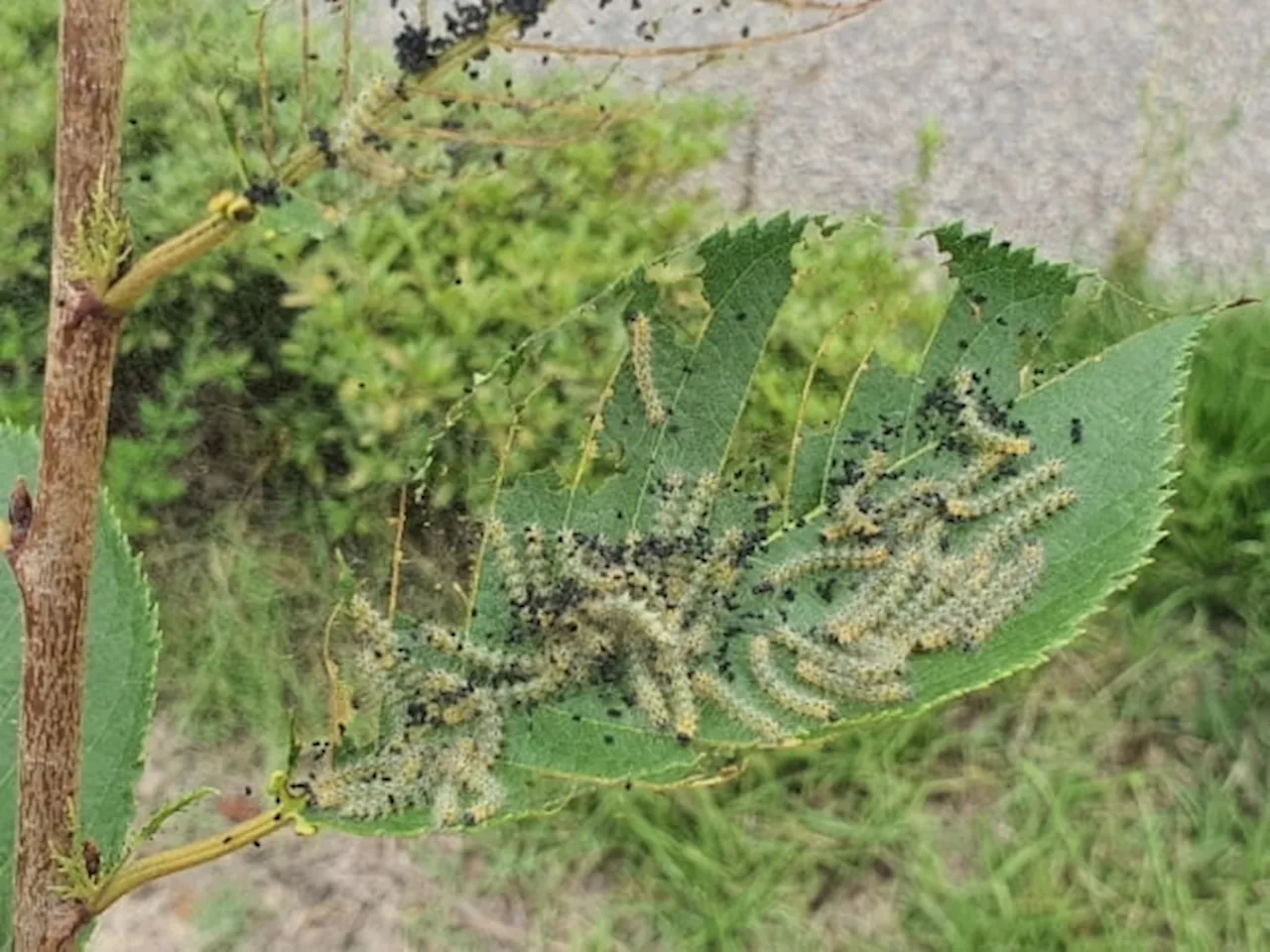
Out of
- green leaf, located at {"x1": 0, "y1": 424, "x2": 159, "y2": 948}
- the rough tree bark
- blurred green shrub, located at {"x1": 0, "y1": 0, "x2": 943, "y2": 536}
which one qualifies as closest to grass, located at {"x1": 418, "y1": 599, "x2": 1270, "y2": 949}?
blurred green shrub, located at {"x1": 0, "y1": 0, "x2": 943, "y2": 536}

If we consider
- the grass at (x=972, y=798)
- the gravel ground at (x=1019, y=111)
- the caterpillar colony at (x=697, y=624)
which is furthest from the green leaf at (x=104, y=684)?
the gravel ground at (x=1019, y=111)

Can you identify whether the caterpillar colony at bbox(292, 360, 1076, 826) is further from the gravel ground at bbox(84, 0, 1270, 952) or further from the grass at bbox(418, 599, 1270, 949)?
the gravel ground at bbox(84, 0, 1270, 952)

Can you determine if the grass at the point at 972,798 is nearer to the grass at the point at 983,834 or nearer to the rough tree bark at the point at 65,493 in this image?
the grass at the point at 983,834

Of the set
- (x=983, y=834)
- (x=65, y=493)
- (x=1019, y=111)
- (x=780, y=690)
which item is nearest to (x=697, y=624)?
(x=780, y=690)

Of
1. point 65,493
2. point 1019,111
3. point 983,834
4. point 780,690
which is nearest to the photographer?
point 65,493

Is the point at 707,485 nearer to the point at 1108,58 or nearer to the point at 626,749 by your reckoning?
the point at 626,749

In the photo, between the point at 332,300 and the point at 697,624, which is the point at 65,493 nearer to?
the point at 697,624
